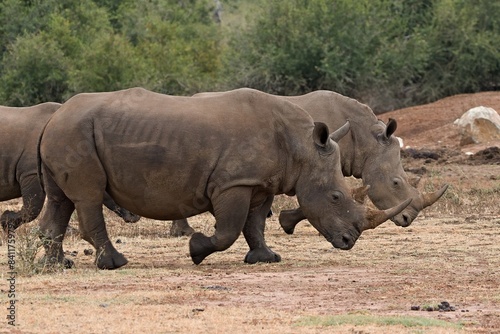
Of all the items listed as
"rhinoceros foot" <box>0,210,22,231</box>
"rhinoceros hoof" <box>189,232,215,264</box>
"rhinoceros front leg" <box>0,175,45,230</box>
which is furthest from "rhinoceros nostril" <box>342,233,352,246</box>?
"rhinoceros foot" <box>0,210,22,231</box>

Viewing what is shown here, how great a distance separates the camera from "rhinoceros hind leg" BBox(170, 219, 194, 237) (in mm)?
16828

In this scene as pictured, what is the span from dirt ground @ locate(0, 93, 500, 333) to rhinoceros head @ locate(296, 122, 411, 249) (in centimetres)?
34

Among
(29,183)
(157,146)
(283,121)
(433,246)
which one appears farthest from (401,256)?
(29,183)

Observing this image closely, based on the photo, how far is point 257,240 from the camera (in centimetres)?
1365

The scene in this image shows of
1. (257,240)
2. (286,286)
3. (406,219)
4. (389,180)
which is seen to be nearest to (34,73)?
(389,180)

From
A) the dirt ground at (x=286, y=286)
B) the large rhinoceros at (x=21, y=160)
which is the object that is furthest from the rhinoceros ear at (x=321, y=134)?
the large rhinoceros at (x=21, y=160)

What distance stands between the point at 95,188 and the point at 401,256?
3392 mm

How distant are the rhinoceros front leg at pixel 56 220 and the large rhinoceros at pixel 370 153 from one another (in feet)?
11.5

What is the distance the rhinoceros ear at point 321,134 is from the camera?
1312 cm

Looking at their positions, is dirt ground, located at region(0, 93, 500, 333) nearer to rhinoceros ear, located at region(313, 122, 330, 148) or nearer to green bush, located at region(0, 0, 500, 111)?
rhinoceros ear, located at region(313, 122, 330, 148)

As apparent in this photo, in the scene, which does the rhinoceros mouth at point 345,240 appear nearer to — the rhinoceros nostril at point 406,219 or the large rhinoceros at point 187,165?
the large rhinoceros at point 187,165

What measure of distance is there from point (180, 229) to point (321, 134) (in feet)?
13.6

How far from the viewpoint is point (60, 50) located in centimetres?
3466

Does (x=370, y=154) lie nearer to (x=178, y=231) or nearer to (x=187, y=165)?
(x=178, y=231)
